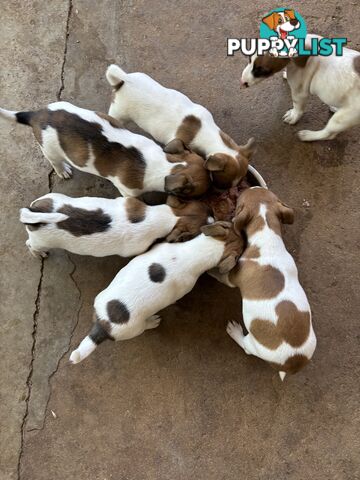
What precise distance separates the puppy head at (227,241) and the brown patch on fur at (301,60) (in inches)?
55.6

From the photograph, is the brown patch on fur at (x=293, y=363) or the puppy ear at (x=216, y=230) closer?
the brown patch on fur at (x=293, y=363)

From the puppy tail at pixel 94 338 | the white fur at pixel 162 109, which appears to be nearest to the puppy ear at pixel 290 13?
the white fur at pixel 162 109

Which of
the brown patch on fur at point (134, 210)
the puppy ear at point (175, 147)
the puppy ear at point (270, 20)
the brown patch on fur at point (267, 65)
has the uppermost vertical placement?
the puppy ear at point (270, 20)

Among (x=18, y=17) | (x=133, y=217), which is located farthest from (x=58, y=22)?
(x=133, y=217)

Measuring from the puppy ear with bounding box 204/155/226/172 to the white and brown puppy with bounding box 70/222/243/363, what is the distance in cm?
47

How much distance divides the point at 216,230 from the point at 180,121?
38.7 inches

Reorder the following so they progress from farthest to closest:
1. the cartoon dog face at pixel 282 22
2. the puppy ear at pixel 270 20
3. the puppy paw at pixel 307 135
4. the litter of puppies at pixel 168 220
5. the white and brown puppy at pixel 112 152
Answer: the puppy ear at pixel 270 20 → the puppy paw at pixel 307 135 → the cartoon dog face at pixel 282 22 → the white and brown puppy at pixel 112 152 → the litter of puppies at pixel 168 220

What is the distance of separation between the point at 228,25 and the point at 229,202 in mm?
1936

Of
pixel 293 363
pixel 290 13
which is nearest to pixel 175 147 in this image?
pixel 293 363

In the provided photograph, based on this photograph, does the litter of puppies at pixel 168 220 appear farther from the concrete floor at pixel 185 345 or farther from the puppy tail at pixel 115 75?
the concrete floor at pixel 185 345

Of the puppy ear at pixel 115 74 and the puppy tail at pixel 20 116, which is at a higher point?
the puppy ear at pixel 115 74

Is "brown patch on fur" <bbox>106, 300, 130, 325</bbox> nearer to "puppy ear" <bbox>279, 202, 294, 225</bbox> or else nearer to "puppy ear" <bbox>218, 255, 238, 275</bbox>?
"puppy ear" <bbox>218, 255, 238, 275</bbox>

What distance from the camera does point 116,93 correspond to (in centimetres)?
370

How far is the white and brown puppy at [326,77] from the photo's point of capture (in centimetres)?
350
